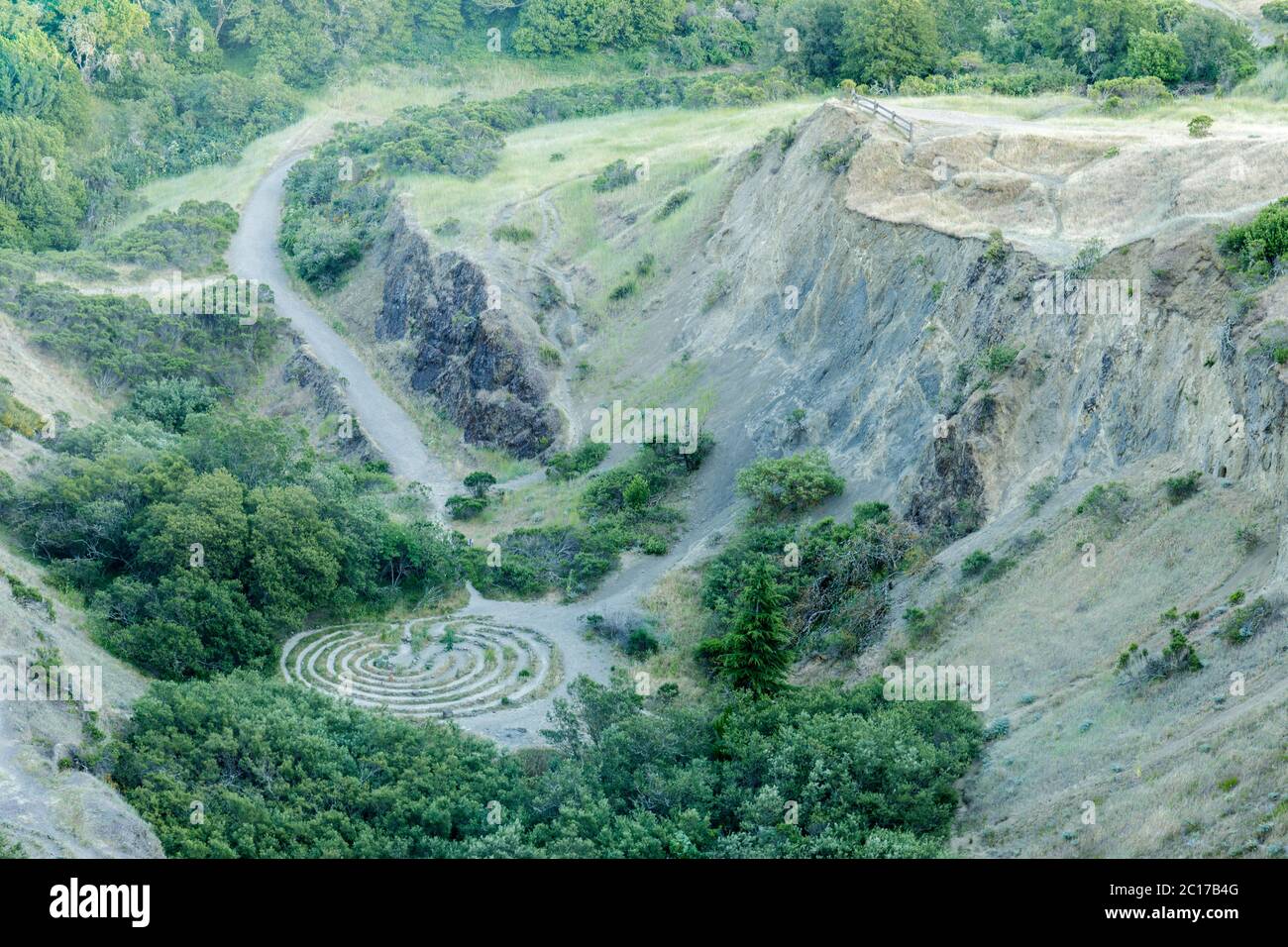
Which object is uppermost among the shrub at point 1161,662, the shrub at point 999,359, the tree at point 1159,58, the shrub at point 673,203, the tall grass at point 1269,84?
the tree at point 1159,58

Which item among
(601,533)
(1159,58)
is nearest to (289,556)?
(601,533)

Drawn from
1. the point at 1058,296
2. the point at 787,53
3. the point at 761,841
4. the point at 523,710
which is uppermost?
the point at 787,53

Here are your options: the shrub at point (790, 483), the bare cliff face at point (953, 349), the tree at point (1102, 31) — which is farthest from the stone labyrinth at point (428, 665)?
the tree at point (1102, 31)

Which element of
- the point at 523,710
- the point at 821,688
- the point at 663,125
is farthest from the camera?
the point at 663,125

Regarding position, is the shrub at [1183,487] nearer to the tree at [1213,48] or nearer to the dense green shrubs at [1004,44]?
the dense green shrubs at [1004,44]

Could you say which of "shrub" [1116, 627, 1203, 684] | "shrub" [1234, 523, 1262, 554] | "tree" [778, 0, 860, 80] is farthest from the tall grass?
"shrub" [1116, 627, 1203, 684]

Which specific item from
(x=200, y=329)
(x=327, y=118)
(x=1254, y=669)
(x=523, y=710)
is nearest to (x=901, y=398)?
(x=523, y=710)

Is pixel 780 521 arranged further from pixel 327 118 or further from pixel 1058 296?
pixel 327 118
